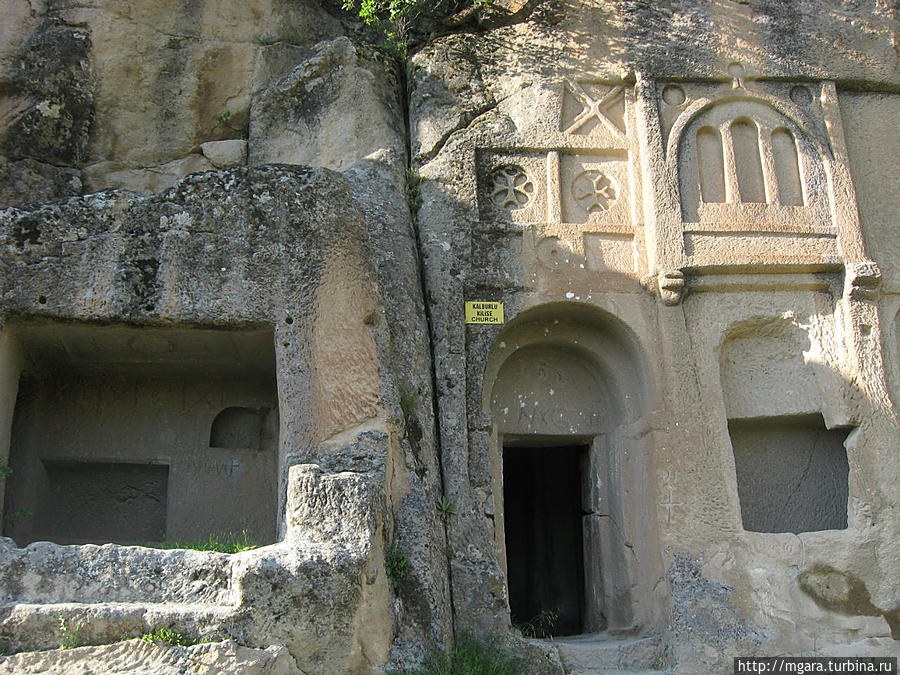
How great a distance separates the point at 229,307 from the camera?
5.52 metres

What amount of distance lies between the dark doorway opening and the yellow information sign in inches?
128

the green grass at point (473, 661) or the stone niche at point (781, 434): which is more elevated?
the stone niche at point (781, 434)

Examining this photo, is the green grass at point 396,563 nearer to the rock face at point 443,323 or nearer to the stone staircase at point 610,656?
the rock face at point 443,323

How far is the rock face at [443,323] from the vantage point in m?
5.34

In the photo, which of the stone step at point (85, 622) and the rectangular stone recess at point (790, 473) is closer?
the stone step at point (85, 622)

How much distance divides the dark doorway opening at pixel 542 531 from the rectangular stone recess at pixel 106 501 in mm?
4572

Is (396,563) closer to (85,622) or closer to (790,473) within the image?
(85,622)

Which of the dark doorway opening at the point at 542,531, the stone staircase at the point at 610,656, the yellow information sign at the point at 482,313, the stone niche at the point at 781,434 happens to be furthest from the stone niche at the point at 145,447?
the dark doorway opening at the point at 542,531

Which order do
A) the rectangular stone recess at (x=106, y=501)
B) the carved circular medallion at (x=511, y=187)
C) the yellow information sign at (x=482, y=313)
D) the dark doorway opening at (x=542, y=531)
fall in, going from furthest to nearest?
the dark doorway opening at (x=542, y=531)
the carved circular medallion at (x=511, y=187)
the yellow information sign at (x=482, y=313)
the rectangular stone recess at (x=106, y=501)

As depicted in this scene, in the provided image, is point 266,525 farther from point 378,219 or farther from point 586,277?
point 586,277

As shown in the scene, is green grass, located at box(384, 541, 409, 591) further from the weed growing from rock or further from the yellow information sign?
the yellow information sign

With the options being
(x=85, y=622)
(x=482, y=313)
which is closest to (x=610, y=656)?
(x=482, y=313)

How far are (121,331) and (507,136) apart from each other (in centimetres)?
391

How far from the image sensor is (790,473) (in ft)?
24.5
